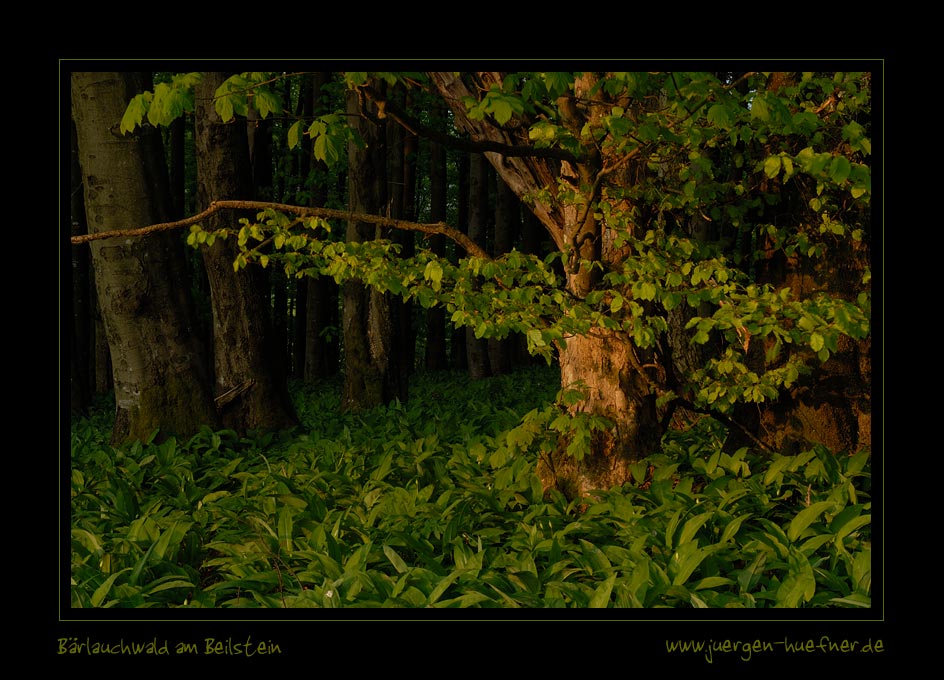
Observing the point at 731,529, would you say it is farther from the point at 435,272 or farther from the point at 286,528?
the point at 286,528

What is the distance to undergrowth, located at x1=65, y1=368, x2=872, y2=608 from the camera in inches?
145

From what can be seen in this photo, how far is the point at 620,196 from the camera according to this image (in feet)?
15.9

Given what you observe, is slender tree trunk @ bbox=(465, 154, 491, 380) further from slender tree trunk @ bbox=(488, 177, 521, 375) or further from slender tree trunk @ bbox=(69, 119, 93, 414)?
slender tree trunk @ bbox=(69, 119, 93, 414)

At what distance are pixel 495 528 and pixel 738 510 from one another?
57.2 inches

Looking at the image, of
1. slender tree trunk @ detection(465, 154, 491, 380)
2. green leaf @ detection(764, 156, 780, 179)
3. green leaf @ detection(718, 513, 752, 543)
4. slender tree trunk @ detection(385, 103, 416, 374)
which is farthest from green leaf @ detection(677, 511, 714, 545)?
slender tree trunk @ detection(465, 154, 491, 380)

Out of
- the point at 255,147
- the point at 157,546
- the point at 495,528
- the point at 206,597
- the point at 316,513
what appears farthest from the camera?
the point at 255,147

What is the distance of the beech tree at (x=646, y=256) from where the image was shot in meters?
3.87

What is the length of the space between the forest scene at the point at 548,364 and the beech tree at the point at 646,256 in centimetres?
2

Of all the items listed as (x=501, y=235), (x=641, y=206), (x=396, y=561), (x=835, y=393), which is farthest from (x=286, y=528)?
(x=501, y=235)

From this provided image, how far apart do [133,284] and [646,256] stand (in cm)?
463

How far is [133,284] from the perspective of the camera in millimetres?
6785

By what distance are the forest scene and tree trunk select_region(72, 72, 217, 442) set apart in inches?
1.0
